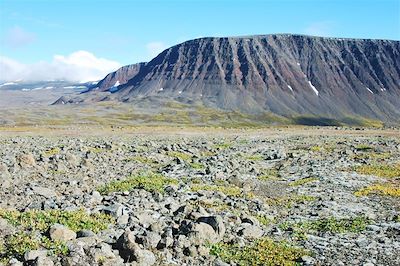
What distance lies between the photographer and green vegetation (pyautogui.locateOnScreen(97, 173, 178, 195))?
91.3 feet

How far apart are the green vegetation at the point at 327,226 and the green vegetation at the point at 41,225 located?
310 inches

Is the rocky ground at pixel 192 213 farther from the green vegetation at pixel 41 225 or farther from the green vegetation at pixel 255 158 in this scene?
the green vegetation at pixel 255 158

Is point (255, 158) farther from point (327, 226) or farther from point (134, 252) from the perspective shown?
point (134, 252)

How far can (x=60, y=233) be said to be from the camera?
51.3ft

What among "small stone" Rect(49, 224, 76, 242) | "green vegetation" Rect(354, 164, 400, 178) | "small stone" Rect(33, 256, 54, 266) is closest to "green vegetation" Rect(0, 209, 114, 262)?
"small stone" Rect(49, 224, 76, 242)

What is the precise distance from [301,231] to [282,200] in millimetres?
7082

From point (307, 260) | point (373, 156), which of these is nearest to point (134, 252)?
point (307, 260)

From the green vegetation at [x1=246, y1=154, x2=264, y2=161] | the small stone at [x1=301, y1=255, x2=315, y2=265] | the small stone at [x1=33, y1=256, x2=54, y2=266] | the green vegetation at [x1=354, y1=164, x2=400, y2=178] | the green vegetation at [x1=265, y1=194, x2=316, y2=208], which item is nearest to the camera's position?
the small stone at [x1=33, y1=256, x2=54, y2=266]

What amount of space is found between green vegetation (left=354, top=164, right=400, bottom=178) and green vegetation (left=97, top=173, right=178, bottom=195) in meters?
17.2

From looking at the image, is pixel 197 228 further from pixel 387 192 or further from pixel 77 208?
pixel 387 192

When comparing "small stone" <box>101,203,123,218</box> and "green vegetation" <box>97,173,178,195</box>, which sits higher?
"small stone" <box>101,203,123,218</box>

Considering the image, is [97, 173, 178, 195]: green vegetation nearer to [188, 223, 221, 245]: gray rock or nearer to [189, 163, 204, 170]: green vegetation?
[189, 163, 204, 170]: green vegetation

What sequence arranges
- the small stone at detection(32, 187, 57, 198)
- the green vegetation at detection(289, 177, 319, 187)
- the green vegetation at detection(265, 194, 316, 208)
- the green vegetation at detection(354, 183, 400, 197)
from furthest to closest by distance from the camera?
the green vegetation at detection(289, 177, 319, 187), the green vegetation at detection(354, 183, 400, 197), the green vegetation at detection(265, 194, 316, 208), the small stone at detection(32, 187, 57, 198)

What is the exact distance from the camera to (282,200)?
90.5 ft
